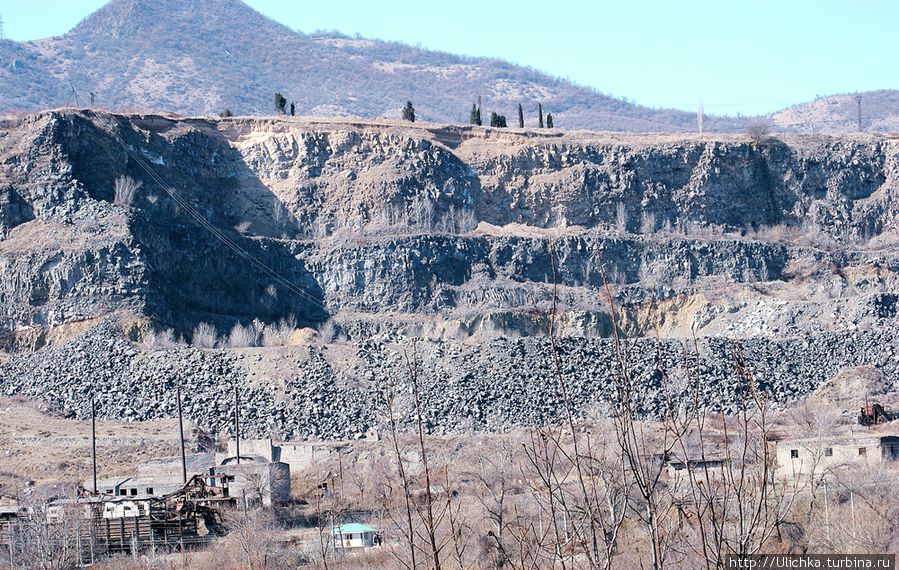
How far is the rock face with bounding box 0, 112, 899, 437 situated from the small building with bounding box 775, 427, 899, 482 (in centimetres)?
1217

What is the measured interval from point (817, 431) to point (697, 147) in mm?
43648

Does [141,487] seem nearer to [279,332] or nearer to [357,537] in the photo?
[357,537]

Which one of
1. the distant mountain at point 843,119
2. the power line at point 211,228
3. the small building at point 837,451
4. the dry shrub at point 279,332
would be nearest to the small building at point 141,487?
the small building at point 837,451

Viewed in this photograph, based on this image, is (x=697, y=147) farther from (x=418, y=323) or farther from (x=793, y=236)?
(x=418, y=323)

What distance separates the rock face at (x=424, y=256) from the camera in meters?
61.4

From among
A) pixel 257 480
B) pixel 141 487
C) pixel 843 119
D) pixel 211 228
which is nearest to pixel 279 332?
pixel 211 228

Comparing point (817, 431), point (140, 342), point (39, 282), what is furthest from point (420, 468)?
point (39, 282)

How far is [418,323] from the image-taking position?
73.7 metres

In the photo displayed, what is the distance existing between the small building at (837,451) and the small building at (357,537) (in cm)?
A: 1302

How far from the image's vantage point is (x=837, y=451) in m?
45.6

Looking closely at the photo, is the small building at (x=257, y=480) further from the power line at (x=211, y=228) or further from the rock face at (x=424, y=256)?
the power line at (x=211, y=228)

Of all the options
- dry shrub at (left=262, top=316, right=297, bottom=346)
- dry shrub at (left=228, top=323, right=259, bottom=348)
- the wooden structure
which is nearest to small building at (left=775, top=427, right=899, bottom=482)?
the wooden structure

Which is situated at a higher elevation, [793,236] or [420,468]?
[793,236]

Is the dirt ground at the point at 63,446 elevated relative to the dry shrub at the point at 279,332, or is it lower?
lower
